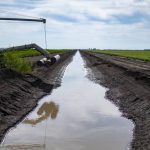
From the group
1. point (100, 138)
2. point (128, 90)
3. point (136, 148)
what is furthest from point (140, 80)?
point (136, 148)

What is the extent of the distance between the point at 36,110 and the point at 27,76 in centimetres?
1167

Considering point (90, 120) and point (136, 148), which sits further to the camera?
point (90, 120)

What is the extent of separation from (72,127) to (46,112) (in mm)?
4810

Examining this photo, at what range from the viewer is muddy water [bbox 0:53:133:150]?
1520 centimetres

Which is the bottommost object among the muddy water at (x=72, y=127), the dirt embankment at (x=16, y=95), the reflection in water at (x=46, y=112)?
the reflection in water at (x=46, y=112)

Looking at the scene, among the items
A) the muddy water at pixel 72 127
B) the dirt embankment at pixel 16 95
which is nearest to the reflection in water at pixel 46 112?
the muddy water at pixel 72 127

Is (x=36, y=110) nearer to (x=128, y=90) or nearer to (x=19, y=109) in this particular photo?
(x=19, y=109)

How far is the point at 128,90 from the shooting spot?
90.9ft

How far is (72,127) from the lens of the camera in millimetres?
18500

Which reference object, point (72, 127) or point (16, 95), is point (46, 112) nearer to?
point (16, 95)

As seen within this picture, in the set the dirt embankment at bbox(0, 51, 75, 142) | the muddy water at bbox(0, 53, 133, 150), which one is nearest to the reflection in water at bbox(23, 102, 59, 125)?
the muddy water at bbox(0, 53, 133, 150)


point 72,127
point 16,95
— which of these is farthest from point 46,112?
point 72,127

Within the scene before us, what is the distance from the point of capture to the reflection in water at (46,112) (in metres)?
20.2

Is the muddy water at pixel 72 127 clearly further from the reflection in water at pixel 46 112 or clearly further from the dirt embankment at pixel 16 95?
the dirt embankment at pixel 16 95
